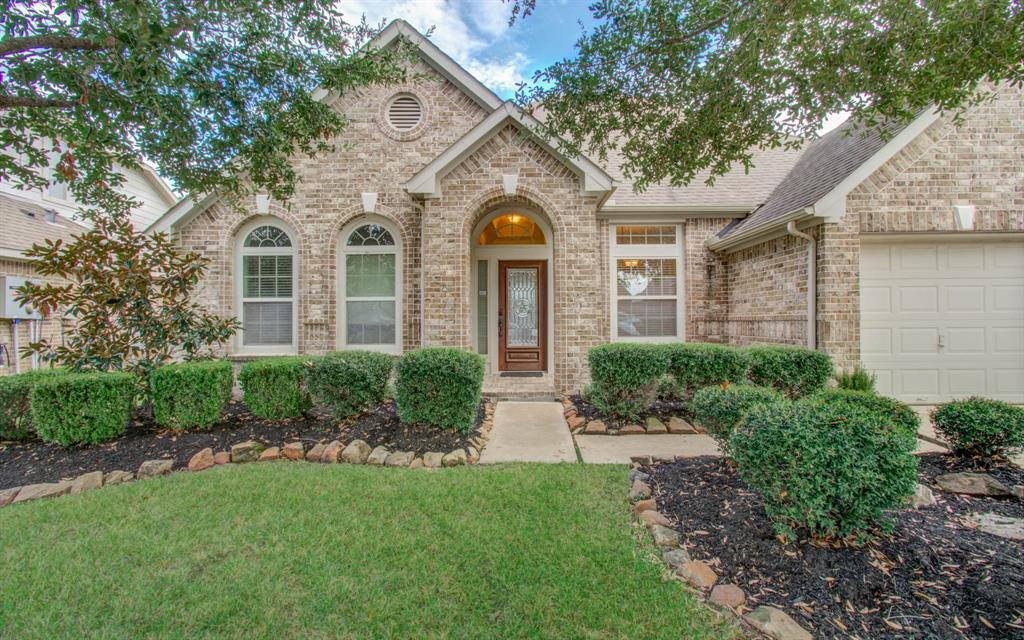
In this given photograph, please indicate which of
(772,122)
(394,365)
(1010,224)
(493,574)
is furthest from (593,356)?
(1010,224)

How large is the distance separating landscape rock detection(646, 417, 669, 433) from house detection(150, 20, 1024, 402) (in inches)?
67.1

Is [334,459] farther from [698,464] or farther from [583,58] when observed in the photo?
[583,58]

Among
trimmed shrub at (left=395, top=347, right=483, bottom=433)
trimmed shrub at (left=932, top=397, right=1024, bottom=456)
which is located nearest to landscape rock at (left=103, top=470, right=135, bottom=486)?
trimmed shrub at (left=395, top=347, right=483, bottom=433)

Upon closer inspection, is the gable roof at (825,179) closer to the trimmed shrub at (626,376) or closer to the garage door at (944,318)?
the garage door at (944,318)

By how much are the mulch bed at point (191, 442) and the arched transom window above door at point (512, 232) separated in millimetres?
4941

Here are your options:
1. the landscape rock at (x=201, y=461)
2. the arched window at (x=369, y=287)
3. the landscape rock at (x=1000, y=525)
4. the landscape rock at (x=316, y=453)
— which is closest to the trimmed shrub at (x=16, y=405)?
Answer: the landscape rock at (x=201, y=461)

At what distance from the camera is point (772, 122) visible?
453 cm

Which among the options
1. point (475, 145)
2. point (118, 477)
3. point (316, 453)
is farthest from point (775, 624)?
point (475, 145)

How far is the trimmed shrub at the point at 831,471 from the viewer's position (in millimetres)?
2578

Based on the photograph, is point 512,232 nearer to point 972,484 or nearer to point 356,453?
point 356,453

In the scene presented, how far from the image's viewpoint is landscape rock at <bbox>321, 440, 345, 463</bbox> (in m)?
4.72

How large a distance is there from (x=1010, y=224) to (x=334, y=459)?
1027 cm

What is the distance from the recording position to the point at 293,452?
481cm

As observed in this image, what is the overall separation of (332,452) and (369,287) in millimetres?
4444
